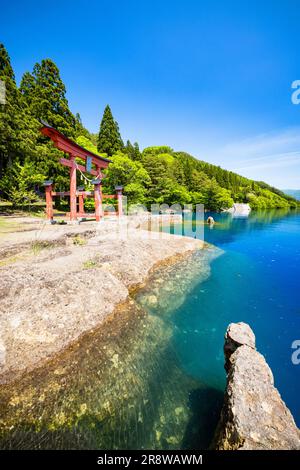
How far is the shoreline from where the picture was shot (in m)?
3.81

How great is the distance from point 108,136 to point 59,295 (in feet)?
97.7

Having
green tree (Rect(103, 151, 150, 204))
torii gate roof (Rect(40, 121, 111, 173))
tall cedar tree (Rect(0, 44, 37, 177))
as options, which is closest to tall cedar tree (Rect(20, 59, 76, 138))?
tall cedar tree (Rect(0, 44, 37, 177))

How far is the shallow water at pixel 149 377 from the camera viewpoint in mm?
2826

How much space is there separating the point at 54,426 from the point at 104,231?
30.7 ft

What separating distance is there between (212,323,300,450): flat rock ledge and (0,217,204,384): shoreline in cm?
335

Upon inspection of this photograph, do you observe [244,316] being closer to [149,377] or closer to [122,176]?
[149,377]

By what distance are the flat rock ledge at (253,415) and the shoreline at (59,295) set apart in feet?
11.0

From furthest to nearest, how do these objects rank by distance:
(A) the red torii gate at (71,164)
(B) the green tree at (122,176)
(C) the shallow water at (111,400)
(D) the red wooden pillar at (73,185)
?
1. (B) the green tree at (122,176)
2. (D) the red wooden pillar at (73,185)
3. (A) the red torii gate at (71,164)
4. (C) the shallow water at (111,400)

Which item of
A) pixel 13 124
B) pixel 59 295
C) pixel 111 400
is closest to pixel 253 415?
pixel 111 400

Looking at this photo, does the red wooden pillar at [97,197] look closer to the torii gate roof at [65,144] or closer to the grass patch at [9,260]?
the torii gate roof at [65,144]

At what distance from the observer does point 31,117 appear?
17.8 meters

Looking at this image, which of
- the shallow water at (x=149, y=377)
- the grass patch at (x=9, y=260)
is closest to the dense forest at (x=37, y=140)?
the grass patch at (x=9, y=260)

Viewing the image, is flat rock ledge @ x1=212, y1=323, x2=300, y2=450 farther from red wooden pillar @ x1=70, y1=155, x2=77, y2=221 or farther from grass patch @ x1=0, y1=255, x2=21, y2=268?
red wooden pillar @ x1=70, y1=155, x2=77, y2=221
